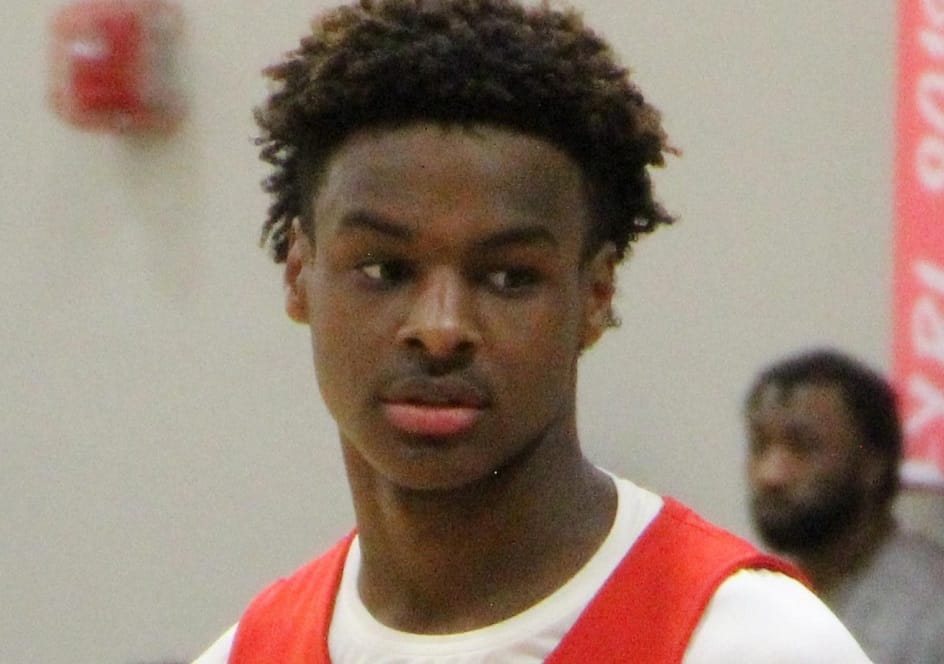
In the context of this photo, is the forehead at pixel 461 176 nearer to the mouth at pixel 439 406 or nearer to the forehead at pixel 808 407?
the mouth at pixel 439 406

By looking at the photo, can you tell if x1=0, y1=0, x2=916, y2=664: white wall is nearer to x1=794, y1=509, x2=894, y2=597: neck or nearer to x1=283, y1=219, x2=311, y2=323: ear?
x1=794, y1=509, x2=894, y2=597: neck

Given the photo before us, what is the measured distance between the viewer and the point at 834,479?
2924mm

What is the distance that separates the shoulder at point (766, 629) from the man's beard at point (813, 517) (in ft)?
4.56

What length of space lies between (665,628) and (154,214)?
2.52 metres

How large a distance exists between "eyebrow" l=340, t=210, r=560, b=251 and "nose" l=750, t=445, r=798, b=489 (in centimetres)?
155

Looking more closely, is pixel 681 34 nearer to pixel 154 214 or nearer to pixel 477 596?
pixel 154 214

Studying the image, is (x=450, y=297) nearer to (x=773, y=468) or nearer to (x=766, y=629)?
(x=766, y=629)

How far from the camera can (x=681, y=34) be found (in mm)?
3260

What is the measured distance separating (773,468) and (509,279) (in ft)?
5.26

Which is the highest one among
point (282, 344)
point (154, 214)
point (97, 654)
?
point (154, 214)

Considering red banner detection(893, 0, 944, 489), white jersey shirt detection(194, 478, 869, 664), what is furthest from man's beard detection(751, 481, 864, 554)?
white jersey shirt detection(194, 478, 869, 664)

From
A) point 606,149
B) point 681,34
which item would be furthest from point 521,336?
point 681,34

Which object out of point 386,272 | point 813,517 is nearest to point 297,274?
point 386,272

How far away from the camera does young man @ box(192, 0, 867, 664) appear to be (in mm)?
1456
